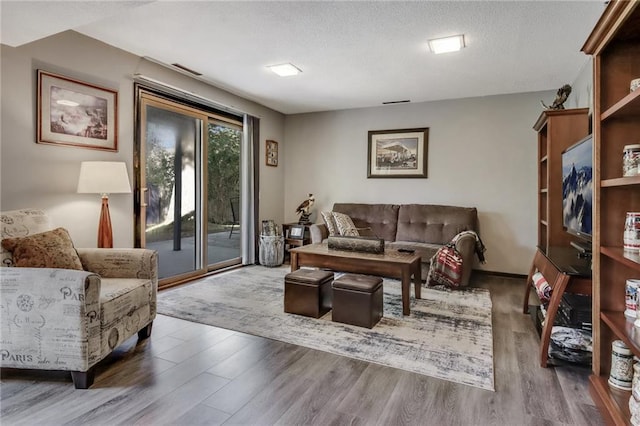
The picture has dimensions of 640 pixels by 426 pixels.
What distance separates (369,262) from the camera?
10.3ft

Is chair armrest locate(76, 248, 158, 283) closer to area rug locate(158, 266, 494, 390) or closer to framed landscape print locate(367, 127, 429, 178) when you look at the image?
area rug locate(158, 266, 494, 390)

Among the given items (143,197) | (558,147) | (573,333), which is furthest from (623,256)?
(143,197)

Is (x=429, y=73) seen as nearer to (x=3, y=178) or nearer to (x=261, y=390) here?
(x=261, y=390)

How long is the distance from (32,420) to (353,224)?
4009mm

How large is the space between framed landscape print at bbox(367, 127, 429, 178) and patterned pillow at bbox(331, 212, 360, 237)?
93 centimetres

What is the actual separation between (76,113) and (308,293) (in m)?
2.52

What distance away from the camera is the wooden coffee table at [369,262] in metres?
3.04

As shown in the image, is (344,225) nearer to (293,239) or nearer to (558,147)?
(293,239)

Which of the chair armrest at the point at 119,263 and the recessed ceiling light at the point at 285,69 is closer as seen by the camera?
the chair armrest at the point at 119,263

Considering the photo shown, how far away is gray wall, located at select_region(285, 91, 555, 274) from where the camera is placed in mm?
4633

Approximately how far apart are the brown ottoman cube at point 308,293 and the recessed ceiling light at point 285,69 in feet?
7.07

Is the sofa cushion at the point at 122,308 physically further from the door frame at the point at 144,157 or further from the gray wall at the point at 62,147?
the door frame at the point at 144,157

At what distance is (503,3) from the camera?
2445 millimetres

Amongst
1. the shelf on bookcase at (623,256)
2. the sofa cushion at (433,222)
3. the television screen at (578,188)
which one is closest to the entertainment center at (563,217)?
the television screen at (578,188)
